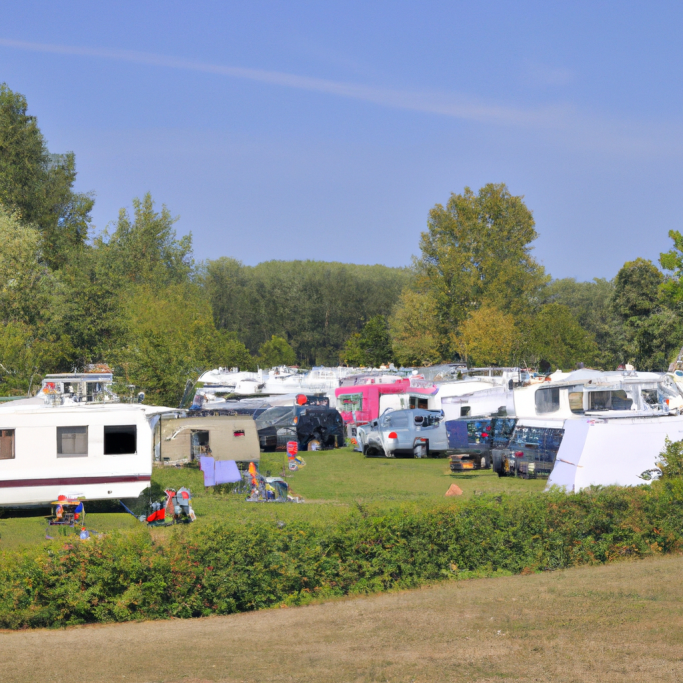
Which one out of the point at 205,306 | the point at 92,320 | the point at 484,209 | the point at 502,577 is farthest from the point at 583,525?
the point at 484,209

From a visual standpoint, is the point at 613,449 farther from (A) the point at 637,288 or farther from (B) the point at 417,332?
(A) the point at 637,288

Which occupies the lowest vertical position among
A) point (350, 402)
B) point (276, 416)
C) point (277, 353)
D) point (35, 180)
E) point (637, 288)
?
point (276, 416)

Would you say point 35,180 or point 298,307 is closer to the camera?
point 35,180

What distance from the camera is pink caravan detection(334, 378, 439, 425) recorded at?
2825cm

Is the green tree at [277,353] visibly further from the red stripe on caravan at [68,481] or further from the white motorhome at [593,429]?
the red stripe on caravan at [68,481]

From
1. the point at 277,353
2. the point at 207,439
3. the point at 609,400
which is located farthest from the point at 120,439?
the point at 277,353

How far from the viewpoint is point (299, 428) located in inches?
964

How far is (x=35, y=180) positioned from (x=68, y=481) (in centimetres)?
4909

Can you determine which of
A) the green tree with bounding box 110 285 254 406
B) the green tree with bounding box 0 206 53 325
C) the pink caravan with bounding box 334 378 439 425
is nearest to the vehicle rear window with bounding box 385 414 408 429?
the pink caravan with bounding box 334 378 439 425

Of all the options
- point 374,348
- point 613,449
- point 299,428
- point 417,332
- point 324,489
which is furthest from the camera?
point 374,348

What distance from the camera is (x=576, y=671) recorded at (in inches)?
248

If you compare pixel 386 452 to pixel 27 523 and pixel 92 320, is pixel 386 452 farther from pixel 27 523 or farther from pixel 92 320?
pixel 92 320

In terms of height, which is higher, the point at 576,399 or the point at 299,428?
the point at 576,399

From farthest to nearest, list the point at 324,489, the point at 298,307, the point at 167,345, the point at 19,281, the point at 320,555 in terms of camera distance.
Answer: the point at 298,307
the point at 19,281
the point at 167,345
the point at 324,489
the point at 320,555
